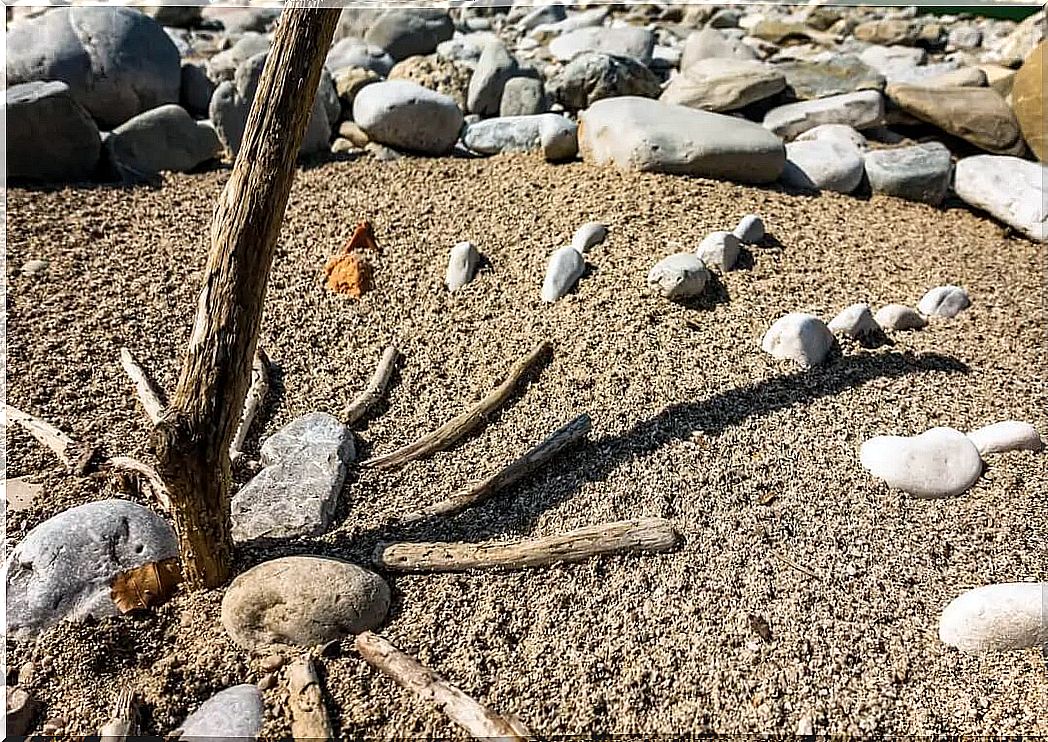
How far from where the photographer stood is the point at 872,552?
2.45 metres

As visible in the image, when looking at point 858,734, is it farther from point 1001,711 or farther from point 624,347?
point 624,347

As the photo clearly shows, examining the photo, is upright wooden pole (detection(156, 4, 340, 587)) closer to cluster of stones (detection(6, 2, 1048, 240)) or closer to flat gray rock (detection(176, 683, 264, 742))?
flat gray rock (detection(176, 683, 264, 742))

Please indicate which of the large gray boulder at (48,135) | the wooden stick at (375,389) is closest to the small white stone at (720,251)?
the wooden stick at (375,389)

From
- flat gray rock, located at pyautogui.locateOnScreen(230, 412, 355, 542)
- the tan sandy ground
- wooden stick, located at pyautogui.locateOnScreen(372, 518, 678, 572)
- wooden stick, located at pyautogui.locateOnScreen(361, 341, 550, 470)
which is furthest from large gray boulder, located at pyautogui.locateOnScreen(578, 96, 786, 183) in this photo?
wooden stick, located at pyautogui.locateOnScreen(372, 518, 678, 572)

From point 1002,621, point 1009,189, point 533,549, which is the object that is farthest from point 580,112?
point 1002,621

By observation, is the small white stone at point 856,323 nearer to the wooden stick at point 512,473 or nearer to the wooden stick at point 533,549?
the wooden stick at point 512,473

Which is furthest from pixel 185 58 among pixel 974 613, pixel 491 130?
pixel 974 613

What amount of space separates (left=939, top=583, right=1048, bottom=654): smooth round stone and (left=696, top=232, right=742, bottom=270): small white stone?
162 cm

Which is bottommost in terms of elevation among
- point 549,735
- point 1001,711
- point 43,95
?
point 1001,711

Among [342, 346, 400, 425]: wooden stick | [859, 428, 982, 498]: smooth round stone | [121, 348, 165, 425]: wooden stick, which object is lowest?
[859, 428, 982, 498]: smooth round stone

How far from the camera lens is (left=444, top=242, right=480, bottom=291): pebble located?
11.6 feet

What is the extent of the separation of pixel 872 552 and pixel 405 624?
1299 mm

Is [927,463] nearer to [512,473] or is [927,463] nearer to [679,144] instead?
[512,473]

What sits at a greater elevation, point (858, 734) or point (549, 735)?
point (549, 735)
